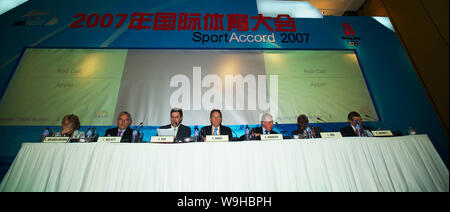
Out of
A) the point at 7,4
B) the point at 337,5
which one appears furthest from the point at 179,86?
the point at 337,5

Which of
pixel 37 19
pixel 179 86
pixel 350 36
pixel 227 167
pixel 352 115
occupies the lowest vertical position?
→ pixel 227 167

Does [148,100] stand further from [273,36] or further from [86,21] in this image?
[273,36]

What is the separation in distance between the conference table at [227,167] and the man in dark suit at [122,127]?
87 cm

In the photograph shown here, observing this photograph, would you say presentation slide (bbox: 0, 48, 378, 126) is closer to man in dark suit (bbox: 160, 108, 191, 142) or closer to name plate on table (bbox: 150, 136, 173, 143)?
man in dark suit (bbox: 160, 108, 191, 142)

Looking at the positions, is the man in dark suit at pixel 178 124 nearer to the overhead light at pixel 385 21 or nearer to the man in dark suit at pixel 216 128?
the man in dark suit at pixel 216 128

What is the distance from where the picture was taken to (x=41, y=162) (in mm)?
1272

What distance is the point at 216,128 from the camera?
236 cm

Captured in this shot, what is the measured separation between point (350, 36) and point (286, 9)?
1.34 meters

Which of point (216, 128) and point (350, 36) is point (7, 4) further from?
point (350, 36)

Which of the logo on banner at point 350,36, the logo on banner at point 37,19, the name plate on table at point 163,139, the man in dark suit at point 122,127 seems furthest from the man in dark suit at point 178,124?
the logo on banner at point 350,36

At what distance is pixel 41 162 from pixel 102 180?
527 mm

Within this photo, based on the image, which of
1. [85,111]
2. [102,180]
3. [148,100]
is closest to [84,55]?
[85,111]

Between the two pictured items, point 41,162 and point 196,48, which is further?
point 196,48

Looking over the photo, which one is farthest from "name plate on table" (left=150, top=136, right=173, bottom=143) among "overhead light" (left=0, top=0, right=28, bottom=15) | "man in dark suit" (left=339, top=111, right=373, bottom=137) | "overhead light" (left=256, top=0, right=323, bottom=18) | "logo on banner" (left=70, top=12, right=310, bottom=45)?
"overhead light" (left=0, top=0, right=28, bottom=15)
